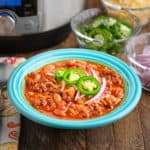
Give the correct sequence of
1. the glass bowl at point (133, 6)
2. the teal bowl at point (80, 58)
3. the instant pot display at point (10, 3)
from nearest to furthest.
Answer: the teal bowl at point (80, 58) < the instant pot display at point (10, 3) < the glass bowl at point (133, 6)

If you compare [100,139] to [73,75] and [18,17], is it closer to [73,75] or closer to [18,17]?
[73,75]

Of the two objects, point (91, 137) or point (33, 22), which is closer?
point (91, 137)

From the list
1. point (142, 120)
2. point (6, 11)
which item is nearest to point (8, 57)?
point (6, 11)

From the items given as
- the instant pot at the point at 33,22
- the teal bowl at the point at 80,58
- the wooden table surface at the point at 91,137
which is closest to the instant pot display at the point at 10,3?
the instant pot at the point at 33,22

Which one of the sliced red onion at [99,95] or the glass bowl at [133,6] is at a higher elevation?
the sliced red onion at [99,95]

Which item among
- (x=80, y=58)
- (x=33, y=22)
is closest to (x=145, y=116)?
(x=80, y=58)

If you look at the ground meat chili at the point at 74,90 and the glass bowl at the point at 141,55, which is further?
the glass bowl at the point at 141,55

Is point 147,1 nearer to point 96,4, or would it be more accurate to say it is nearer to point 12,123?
point 96,4

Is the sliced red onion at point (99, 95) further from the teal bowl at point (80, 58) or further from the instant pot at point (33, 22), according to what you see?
the instant pot at point (33, 22)
